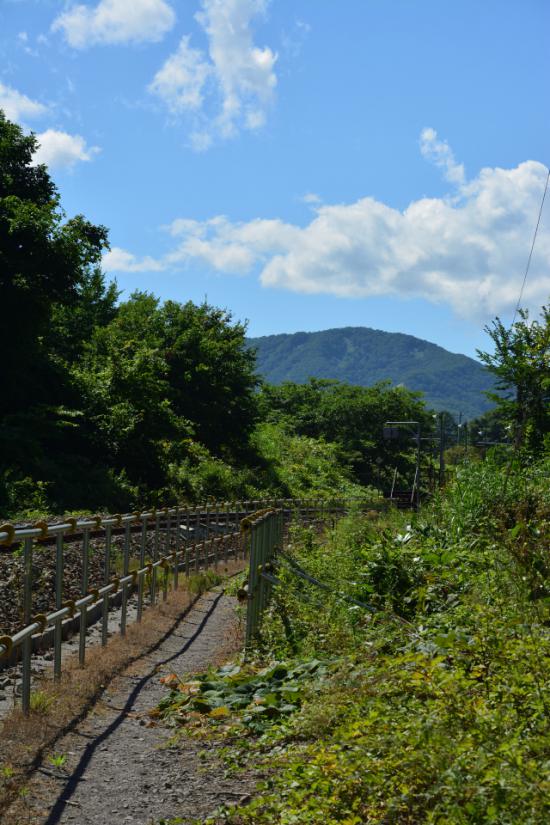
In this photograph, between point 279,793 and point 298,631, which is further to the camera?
Answer: point 298,631

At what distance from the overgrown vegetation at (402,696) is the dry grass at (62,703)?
77cm

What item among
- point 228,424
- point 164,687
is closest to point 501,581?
point 164,687

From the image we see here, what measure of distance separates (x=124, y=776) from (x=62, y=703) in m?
1.50

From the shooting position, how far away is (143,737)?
692 centimetres

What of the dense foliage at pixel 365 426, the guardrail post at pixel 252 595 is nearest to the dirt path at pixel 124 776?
the guardrail post at pixel 252 595

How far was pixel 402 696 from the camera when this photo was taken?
570 centimetres

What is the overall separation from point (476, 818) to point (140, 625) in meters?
7.92

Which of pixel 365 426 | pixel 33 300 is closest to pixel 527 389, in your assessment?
pixel 33 300

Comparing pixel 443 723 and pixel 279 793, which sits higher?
pixel 443 723

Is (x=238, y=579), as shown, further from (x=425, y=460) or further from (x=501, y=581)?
(x=425, y=460)

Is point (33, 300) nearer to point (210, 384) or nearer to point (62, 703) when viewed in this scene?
point (210, 384)

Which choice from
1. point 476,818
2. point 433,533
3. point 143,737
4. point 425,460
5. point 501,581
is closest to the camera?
point 476,818

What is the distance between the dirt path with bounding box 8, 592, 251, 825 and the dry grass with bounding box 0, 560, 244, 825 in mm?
94

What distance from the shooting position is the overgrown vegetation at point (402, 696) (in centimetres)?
440
